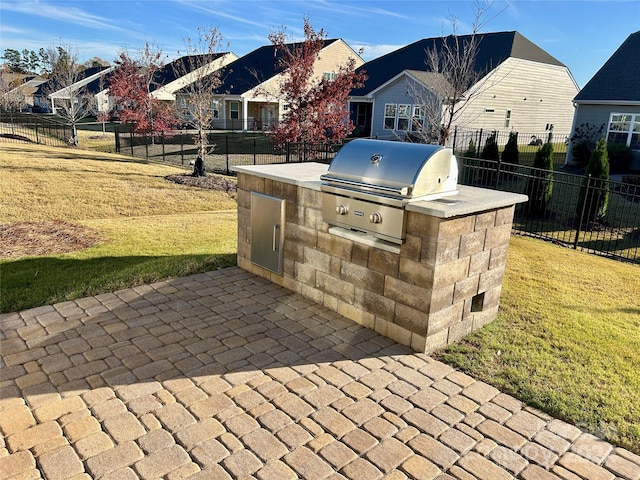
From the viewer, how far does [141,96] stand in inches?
893

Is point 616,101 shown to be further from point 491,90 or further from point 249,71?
point 249,71

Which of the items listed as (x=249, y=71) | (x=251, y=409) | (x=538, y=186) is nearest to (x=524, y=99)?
(x=249, y=71)

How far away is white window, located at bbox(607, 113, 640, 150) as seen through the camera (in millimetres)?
20094

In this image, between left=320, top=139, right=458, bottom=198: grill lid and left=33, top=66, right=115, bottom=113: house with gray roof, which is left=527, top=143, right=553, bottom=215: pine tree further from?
left=33, top=66, right=115, bottom=113: house with gray roof

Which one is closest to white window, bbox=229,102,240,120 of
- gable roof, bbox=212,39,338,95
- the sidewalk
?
gable roof, bbox=212,39,338,95

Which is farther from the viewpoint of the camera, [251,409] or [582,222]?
[582,222]

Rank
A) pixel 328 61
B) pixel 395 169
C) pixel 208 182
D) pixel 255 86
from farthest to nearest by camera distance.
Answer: pixel 328 61 → pixel 255 86 → pixel 208 182 → pixel 395 169

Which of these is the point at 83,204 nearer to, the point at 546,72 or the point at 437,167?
the point at 437,167

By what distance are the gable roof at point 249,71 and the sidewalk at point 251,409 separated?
33.0 metres

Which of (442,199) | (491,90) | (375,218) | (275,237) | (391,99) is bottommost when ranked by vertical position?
(275,237)

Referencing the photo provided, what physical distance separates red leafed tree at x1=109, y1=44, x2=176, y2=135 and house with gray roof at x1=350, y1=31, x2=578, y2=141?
11319 millimetres

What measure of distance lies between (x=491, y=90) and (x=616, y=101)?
7472 mm

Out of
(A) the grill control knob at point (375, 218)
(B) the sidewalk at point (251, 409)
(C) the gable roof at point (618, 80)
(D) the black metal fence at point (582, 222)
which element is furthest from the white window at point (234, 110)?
(A) the grill control knob at point (375, 218)

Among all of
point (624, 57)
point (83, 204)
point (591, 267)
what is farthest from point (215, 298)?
point (624, 57)
